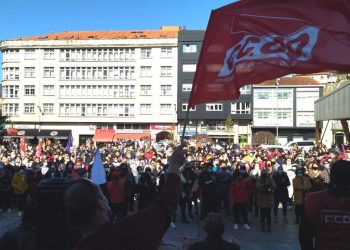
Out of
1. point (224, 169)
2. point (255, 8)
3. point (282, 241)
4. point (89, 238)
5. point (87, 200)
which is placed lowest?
point (282, 241)

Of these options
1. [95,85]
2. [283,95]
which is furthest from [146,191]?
[95,85]

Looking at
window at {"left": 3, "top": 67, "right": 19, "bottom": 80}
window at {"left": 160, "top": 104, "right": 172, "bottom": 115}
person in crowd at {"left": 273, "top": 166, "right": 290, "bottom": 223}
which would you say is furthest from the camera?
window at {"left": 3, "top": 67, "right": 19, "bottom": 80}

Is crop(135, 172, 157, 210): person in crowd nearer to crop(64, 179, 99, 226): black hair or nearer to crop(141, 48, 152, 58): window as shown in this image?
crop(64, 179, 99, 226): black hair

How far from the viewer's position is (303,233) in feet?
11.2

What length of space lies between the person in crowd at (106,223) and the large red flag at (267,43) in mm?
2882

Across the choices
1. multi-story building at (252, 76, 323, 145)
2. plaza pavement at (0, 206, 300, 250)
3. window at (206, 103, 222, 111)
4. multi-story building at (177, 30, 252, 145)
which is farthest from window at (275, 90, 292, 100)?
plaza pavement at (0, 206, 300, 250)

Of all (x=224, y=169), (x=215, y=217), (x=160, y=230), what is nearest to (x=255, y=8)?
(x=215, y=217)

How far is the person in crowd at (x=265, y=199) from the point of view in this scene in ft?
40.5

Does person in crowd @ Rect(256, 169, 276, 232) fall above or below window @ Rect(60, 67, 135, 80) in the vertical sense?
below

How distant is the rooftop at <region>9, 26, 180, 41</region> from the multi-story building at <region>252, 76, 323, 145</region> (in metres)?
16.6

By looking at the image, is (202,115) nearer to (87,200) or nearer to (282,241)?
(282,241)

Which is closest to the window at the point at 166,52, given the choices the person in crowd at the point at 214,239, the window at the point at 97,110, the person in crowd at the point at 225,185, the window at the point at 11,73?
the window at the point at 97,110

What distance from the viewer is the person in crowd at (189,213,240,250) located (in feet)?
13.4

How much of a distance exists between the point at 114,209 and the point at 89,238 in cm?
1132
